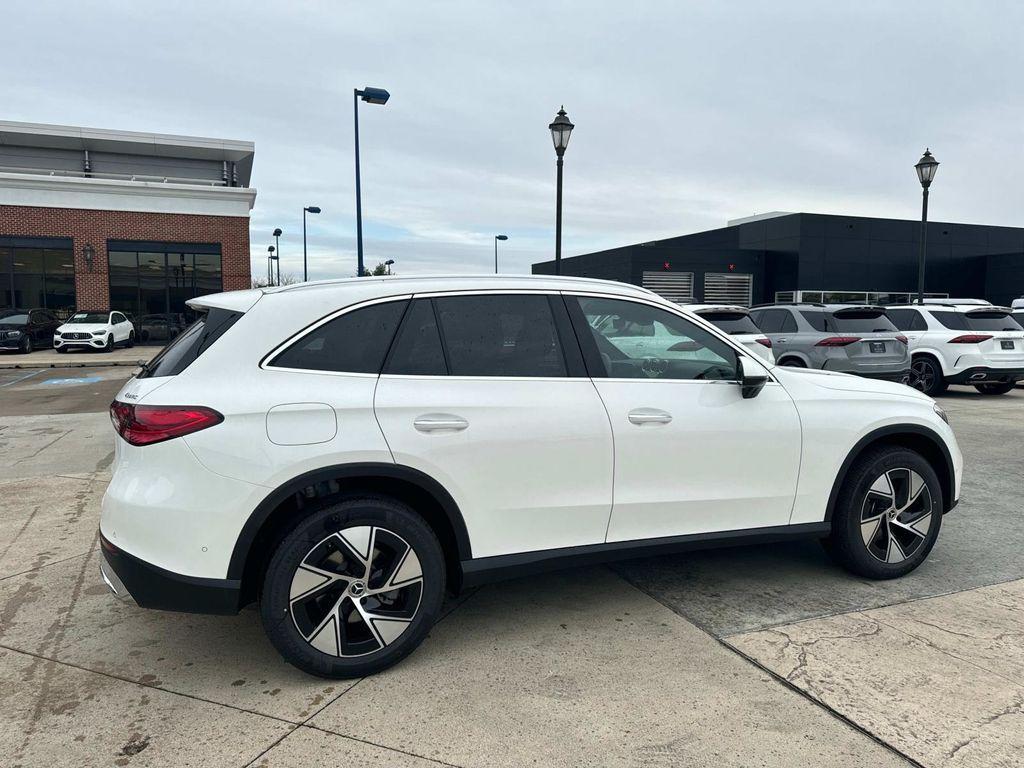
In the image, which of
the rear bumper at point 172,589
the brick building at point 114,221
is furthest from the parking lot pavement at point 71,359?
the rear bumper at point 172,589

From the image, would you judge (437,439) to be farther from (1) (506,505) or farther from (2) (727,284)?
(2) (727,284)

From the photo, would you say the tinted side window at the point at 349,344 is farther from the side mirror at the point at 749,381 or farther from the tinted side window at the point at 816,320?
the tinted side window at the point at 816,320

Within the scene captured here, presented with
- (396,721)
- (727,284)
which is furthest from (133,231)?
(396,721)

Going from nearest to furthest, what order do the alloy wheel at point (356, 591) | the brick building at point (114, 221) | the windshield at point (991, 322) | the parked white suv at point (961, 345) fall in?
the alloy wheel at point (356, 591)
the parked white suv at point (961, 345)
the windshield at point (991, 322)
the brick building at point (114, 221)

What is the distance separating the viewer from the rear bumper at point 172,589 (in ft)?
9.36

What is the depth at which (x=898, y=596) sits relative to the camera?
3902mm

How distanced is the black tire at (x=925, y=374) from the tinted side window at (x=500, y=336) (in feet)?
37.8

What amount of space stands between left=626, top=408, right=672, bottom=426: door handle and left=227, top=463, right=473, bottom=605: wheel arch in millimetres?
940

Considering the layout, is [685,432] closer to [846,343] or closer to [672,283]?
→ [846,343]

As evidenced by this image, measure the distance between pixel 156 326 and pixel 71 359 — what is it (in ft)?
22.3

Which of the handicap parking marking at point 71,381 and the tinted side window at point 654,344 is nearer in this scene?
the tinted side window at point 654,344

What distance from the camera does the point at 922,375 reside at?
12.9 m

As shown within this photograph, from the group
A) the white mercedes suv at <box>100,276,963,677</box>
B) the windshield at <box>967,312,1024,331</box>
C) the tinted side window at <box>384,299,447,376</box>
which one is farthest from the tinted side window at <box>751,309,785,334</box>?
the tinted side window at <box>384,299,447,376</box>

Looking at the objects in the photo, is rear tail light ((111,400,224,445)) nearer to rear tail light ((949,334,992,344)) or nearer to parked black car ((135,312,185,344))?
rear tail light ((949,334,992,344))
